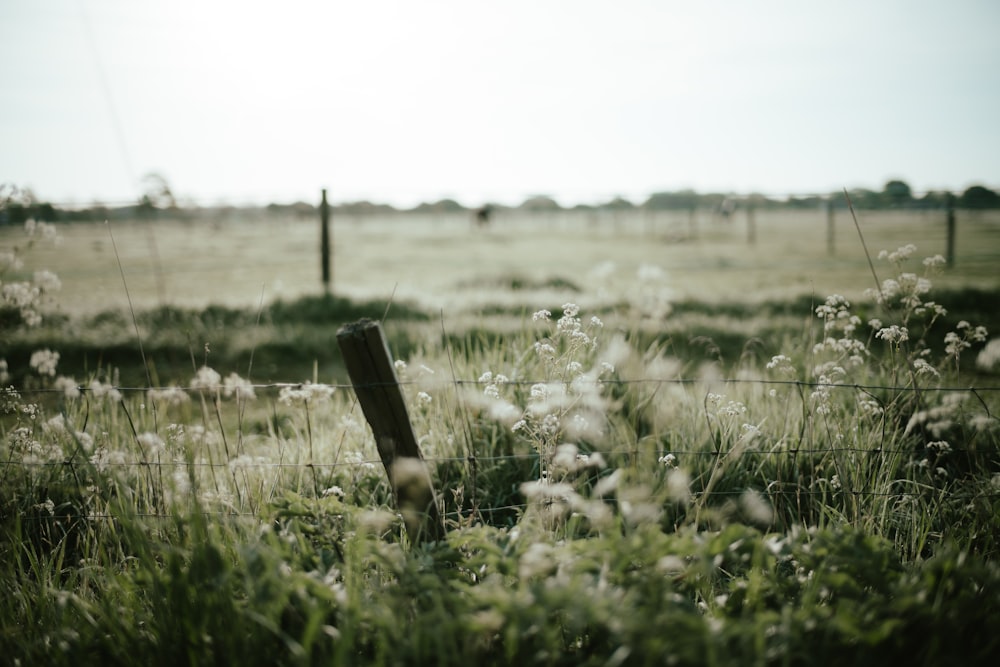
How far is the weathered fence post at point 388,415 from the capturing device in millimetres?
2217

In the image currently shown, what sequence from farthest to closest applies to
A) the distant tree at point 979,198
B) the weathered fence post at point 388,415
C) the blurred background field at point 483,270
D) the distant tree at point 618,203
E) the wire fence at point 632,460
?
the distant tree at point 618,203 < the distant tree at point 979,198 < the blurred background field at point 483,270 < the wire fence at point 632,460 < the weathered fence post at point 388,415

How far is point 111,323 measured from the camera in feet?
26.6

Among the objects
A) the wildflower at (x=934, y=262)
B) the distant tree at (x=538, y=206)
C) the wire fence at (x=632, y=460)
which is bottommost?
the wire fence at (x=632, y=460)

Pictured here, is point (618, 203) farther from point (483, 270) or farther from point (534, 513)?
point (534, 513)

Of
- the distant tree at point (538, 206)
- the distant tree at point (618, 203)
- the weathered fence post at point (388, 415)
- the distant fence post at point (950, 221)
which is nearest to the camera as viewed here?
the weathered fence post at point (388, 415)

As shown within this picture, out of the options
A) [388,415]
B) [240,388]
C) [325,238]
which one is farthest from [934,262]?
[325,238]

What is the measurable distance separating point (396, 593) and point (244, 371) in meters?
5.60

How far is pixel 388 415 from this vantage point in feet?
7.50

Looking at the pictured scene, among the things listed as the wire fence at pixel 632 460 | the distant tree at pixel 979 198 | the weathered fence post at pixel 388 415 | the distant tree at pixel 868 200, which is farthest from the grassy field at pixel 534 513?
the distant tree at pixel 979 198

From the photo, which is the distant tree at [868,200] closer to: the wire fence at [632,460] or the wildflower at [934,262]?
the wildflower at [934,262]

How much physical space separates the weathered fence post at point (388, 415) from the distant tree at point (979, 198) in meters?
16.6

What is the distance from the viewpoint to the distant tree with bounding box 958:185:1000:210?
1387cm

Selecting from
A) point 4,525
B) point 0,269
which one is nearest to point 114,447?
point 4,525

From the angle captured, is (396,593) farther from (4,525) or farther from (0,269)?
(0,269)
